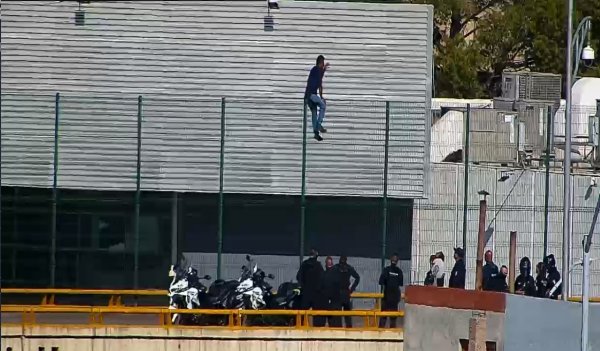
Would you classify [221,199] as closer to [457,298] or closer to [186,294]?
[186,294]

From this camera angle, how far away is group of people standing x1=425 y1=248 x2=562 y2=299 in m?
25.5

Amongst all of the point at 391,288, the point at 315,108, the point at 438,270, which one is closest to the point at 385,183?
the point at 315,108

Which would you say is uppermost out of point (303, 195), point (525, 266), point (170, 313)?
point (303, 195)

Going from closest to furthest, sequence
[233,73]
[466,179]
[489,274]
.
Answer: [489,274], [466,179], [233,73]

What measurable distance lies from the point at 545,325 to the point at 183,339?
6290mm

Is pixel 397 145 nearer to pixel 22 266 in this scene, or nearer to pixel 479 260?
pixel 479 260

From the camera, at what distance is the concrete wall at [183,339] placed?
23.0 metres

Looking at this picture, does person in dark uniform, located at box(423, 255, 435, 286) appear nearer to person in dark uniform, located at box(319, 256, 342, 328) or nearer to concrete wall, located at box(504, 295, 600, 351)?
person in dark uniform, located at box(319, 256, 342, 328)

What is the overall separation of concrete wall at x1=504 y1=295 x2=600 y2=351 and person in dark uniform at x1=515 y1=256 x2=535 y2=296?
19.9ft

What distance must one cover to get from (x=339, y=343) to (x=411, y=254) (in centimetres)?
447

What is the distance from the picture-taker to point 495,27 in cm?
5200

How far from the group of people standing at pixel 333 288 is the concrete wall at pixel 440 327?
3.90 metres

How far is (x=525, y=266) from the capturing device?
26.3m

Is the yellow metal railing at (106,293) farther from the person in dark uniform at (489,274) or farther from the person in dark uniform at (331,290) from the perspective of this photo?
the person in dark uniform at (489,274)
